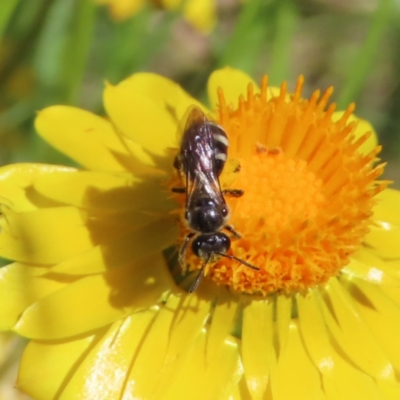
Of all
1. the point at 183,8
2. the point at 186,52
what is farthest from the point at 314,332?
the point at 186,52

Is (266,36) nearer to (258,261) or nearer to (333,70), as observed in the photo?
(333,70)

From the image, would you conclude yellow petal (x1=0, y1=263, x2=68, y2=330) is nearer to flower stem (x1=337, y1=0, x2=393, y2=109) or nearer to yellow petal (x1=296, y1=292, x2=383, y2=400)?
yellow petal (x1=296, y1=292, x2=383, y2=400)

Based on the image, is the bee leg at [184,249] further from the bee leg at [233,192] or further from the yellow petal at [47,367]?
the yellow petal at [47,367]

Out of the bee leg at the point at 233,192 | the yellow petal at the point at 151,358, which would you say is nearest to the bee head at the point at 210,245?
the bee leg at the point at 233,192

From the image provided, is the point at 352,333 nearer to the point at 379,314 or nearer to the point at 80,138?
the point at 379,314

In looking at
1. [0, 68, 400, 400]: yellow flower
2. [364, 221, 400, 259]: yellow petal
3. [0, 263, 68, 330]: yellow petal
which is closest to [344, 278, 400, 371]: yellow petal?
[0, 68, 400, 400]: yellow flower
